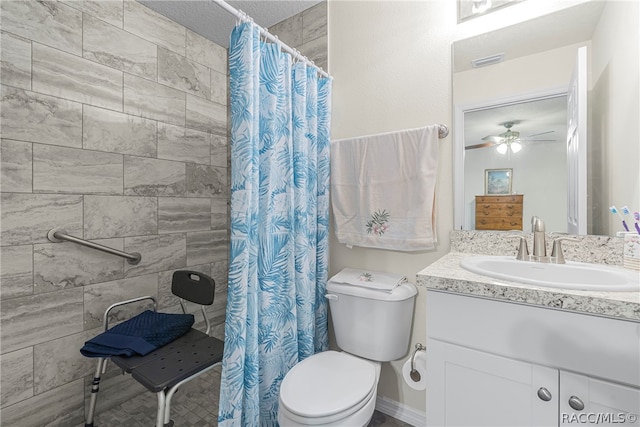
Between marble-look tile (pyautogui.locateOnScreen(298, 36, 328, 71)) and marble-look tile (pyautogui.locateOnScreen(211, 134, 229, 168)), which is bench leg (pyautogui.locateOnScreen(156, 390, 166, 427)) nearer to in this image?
marble-look tile (pyautogui.locateOnScreen(211, 134, 229, 168))

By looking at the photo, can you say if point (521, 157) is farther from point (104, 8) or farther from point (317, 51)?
point (104, 8)

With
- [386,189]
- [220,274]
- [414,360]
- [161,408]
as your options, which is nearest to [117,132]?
[220,274]

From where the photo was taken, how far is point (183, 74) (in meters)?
2.10

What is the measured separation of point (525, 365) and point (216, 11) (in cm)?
242

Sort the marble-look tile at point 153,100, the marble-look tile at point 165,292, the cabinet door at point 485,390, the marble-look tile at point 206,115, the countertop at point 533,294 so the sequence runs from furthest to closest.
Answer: the marble-look tile at point 206,115
the marble-look tile at point 165,292
the marble-look tile at point 153,100
the cabinet door at point 485,390
the countertop at point 533,294

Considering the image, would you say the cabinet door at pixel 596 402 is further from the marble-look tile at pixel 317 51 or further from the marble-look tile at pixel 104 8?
the marble-look tile at pixel 104 8

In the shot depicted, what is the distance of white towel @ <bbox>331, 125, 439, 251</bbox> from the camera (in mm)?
1451

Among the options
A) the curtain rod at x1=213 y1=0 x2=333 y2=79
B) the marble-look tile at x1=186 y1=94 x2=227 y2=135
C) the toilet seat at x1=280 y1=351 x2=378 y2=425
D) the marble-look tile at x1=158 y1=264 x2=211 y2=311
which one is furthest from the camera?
the marble-look tile at x1=186 y1=94 x2=227 y2=135

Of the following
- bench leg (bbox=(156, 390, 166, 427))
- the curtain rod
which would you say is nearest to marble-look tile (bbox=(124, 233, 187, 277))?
bench leg (bbox=(156, 390, 166, 427))

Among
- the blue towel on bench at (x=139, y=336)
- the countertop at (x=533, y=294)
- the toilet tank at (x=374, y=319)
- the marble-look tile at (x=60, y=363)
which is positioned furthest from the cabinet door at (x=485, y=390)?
the marble-look tile at (x=60, y=363)

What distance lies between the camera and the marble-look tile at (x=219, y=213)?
2314 millimetres

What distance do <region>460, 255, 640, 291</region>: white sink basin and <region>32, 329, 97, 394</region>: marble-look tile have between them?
198cm

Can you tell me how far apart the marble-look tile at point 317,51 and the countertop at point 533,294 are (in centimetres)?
148

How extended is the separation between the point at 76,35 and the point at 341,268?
6.39 feet
